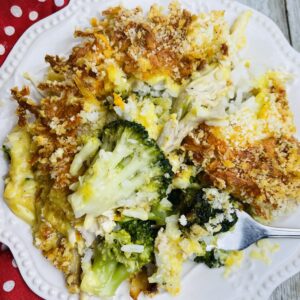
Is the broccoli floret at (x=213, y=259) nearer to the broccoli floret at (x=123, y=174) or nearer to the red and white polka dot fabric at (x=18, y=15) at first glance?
the broccoli floret at (x=123, y=174)

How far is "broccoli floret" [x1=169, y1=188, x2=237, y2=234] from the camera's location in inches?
87.7

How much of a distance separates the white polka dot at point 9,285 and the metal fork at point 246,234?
1014mm

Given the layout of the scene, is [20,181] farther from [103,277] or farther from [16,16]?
[16,16]

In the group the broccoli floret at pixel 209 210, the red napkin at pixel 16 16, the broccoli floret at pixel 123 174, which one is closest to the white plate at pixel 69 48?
the red napkin at pixel 16 16

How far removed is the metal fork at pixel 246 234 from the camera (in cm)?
236

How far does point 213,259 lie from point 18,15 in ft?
5.48

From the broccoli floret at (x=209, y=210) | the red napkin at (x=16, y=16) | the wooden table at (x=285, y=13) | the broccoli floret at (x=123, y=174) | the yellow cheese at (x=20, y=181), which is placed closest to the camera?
the broccoli floret at (x=123, y=174)

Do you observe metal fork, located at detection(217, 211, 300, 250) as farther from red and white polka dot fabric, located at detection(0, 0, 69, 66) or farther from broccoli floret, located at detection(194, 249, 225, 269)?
red and white polka dot fabric, located at detection(0, 0, 69, 66)

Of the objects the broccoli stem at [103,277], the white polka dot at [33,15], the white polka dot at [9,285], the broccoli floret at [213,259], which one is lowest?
the broccoli floret at [213,259]

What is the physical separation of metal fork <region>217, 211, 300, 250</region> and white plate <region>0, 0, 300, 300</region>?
0.06 meters

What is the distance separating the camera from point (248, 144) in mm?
2287

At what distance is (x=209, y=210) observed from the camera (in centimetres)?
223

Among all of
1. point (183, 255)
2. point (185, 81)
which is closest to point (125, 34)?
point (185, 81)

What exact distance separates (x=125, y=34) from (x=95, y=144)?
54cm
